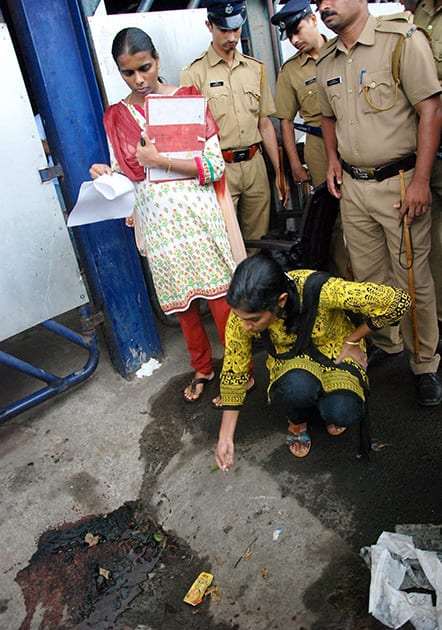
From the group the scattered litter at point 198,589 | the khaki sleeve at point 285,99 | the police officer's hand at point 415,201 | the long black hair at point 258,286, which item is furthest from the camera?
the khaki sleeve at point 285,99

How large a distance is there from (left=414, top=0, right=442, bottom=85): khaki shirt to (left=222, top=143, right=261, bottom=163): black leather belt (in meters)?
1.12

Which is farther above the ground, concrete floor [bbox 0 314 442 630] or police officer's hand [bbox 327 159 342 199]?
police officer's hand [bbox 327 159 342 199]

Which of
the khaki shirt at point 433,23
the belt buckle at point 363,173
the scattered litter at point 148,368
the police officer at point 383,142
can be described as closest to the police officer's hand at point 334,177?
the police officer at point 383,142

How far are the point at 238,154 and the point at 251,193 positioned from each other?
26 centimetres

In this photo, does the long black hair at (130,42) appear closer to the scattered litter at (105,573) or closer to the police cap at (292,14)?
the police cap at (292,14)

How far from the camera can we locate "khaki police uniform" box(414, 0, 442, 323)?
2.70 metres

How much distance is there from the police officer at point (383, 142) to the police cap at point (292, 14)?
2.48ft

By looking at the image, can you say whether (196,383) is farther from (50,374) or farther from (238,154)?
(238,154)

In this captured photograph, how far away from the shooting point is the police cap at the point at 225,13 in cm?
298

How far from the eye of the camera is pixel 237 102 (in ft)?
10.9

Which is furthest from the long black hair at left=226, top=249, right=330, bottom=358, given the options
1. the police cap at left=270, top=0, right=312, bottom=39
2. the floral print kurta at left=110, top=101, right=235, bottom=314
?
the police cap at left=270, top=0, right=312, bottom=39

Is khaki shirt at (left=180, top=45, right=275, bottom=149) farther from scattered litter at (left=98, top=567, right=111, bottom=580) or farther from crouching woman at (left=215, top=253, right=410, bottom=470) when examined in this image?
scattered litter at (left=98, top=567, right=111, bottom=580)

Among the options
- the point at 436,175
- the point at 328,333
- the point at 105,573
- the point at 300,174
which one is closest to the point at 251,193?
the point at 300,174

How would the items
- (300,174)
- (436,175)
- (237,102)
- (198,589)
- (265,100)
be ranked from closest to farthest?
1. (198,589)
2. (436,175)
3. (237,102)
4. (265,100)
5. (300,174)
